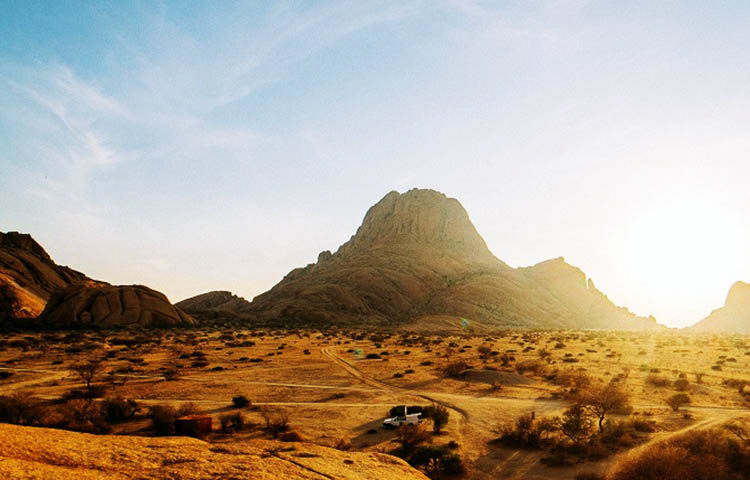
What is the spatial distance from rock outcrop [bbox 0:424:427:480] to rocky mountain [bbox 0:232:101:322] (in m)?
74.0

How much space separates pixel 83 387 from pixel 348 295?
269 feet

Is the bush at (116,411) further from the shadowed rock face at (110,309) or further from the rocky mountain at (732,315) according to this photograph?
the rocky mountain at (732,315)

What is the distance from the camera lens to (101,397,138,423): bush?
19078mm

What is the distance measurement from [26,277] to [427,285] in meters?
92.0

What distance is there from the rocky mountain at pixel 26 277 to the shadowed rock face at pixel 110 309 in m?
4.50

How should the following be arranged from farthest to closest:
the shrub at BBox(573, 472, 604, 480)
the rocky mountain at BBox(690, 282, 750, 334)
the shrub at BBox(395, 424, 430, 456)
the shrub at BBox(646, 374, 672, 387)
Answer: the rocky mountain at BBox(690, 282, 750, 334)
the shrub at BBox(646, 374, 672, 387)
the shrub at BBox(395, 424, 430, 456)
the shrub at BBox(573, 472, 604, 480)

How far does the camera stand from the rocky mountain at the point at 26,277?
67.9 m

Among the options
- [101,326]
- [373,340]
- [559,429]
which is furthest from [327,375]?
[101,326]

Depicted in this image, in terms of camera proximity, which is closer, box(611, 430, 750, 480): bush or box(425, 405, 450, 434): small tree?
box(611, 430, 750, 480): bush

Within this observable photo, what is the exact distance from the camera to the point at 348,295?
10625 cm

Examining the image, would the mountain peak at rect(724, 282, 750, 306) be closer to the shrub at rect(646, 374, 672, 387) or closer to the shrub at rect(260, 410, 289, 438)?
the shrub at rect(646, 374, 672, 387)

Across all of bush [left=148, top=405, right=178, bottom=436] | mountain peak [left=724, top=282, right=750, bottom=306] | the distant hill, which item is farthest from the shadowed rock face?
mountain peak [left=724, top=282, right=750, bottom=306]

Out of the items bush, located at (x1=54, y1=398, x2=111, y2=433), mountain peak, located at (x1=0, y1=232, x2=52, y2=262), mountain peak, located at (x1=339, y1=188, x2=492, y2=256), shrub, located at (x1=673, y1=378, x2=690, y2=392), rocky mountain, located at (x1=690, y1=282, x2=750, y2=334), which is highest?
mountain peak, located at (x1=339, y1=188, x2=492, y2=256)


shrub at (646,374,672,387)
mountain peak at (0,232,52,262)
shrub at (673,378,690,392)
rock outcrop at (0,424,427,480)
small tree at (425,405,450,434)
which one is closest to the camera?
rock outcrop at (0,424,427,480)
